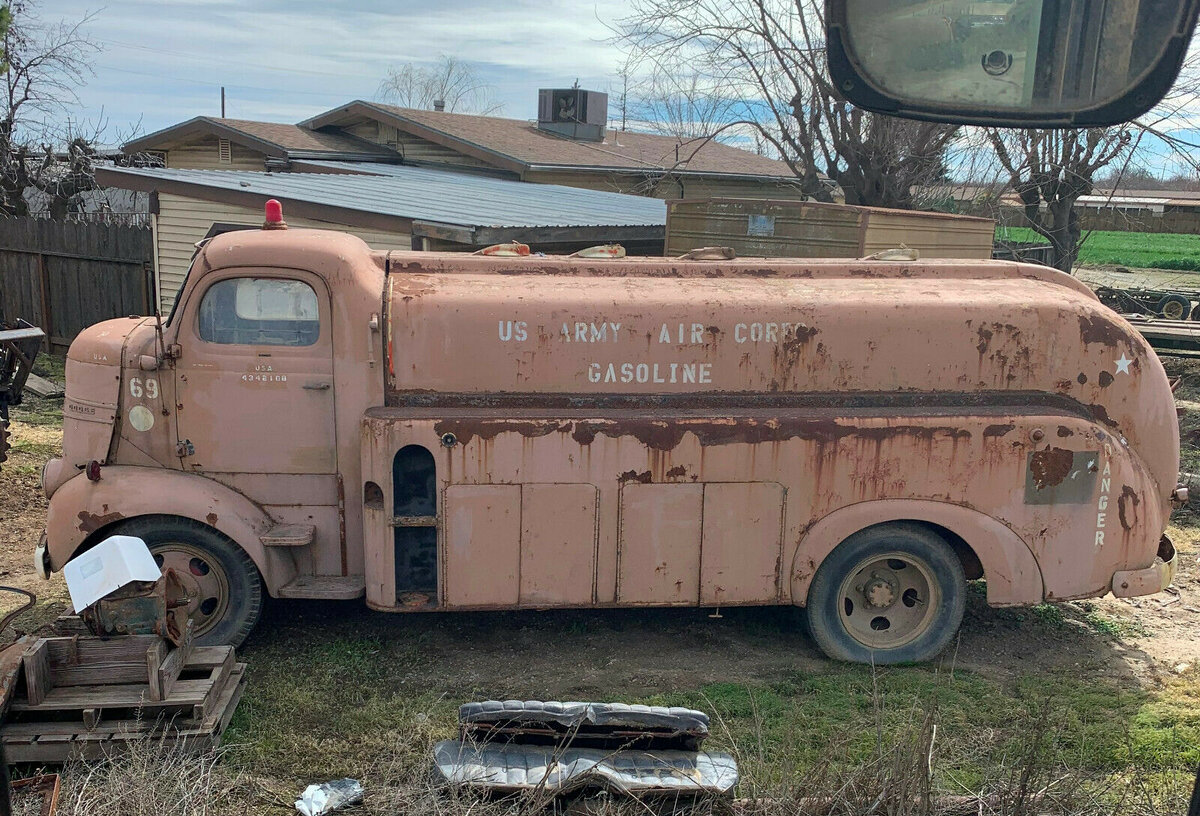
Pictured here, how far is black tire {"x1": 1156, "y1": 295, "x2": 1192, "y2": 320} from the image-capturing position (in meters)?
21.0

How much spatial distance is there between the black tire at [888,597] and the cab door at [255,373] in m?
3.29

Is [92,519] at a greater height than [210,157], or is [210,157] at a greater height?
[210,157]

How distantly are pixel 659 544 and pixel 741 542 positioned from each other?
1.70ft

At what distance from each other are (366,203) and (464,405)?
258 inches

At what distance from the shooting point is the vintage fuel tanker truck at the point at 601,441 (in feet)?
19.9

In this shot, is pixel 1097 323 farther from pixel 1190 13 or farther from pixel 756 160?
pixel 756 160

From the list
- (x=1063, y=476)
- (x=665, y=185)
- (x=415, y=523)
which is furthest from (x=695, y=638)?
(x=665, y=185)

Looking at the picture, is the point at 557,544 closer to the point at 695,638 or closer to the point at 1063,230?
the point at 695,638

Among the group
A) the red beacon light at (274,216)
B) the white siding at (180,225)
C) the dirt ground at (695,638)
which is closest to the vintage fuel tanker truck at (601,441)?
the red beacon light at (274,216)

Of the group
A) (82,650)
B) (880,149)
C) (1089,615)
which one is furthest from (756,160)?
(82,650)

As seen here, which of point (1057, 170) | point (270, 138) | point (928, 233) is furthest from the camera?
Answer: point (270, 138)

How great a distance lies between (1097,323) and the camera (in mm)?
6262

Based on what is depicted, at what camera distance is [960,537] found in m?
6.36

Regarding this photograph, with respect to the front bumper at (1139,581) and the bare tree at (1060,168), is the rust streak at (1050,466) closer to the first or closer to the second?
the front bumper at (1139,581)
